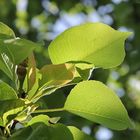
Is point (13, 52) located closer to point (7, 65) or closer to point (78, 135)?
point (7, 65)

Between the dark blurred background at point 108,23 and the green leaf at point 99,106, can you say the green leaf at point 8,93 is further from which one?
the dark blurred background at point 108,23

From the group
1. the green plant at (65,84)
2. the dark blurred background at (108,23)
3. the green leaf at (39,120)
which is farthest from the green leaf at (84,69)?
the dark blurred background at (108,23)

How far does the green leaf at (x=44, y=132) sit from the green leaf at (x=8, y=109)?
0.10ft

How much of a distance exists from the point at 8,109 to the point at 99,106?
0.55 feet

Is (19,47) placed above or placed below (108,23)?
above

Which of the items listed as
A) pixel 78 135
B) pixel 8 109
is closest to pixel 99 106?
pixel 78 135

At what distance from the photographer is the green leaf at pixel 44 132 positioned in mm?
878

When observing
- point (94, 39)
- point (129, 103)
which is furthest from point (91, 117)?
point (129, 103)

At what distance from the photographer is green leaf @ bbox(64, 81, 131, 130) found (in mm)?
903

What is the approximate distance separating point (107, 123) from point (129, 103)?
216 cm

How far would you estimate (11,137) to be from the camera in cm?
86

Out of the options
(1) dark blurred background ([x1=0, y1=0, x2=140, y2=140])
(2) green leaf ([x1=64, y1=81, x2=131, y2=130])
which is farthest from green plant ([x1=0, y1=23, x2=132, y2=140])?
(1) dark blurred background ([x1=0, y1=0, x2=140, y2=140])

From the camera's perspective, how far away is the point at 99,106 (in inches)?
36.3

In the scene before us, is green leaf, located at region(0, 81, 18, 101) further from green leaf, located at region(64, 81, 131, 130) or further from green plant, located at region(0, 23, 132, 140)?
green leaf, located at region(64, 81, 131, 130)
